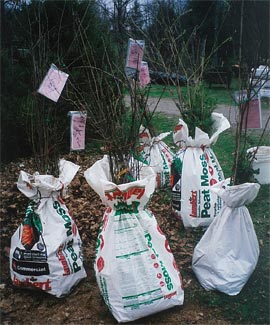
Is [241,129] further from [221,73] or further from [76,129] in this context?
[221,73]

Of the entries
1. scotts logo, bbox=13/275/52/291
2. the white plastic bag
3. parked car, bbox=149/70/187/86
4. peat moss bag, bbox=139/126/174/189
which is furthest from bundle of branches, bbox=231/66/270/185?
peat moss bag, bbox=139/126/174/189

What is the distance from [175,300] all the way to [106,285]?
42cm

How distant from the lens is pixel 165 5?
604cm

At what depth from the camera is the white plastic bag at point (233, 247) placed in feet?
8.71

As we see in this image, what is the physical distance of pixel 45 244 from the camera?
2621 millimetres

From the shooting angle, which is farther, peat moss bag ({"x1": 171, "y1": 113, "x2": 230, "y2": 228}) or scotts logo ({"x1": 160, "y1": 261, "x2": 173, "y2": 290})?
peat moss bag ({"x1": 171, "y1": 113, "x2": 230, "y2": 228})

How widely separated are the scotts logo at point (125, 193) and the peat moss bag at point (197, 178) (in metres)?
1.26

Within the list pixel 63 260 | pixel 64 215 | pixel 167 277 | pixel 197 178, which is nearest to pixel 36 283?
pixel 63 260

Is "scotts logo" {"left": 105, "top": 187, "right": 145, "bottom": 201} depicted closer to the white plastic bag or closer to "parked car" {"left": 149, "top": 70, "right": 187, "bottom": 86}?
the white plastic bag

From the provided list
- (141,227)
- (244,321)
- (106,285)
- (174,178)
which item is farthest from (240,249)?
(174,178)

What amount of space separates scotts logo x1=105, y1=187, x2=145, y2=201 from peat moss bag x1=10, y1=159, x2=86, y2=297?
1.56ft

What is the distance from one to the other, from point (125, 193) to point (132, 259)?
0.37 m

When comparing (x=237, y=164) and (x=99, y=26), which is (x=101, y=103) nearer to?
(x=237, y=164)

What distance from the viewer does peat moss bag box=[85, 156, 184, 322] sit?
7.66 ft
